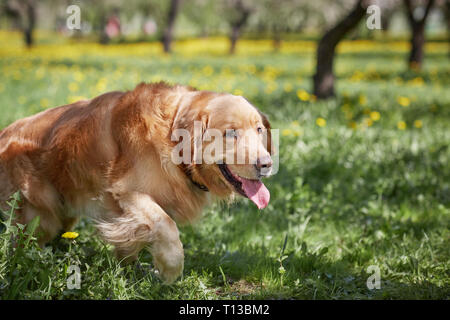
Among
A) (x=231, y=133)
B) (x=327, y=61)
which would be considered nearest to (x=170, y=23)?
(x=327, y=61)

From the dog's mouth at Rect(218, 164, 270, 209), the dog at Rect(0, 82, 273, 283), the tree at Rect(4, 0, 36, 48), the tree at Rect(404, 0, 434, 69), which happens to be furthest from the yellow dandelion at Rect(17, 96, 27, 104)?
the tree at Rect(4, 0, 36, 48)

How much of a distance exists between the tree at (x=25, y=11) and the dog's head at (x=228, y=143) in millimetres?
27105

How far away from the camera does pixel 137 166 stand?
254 cm


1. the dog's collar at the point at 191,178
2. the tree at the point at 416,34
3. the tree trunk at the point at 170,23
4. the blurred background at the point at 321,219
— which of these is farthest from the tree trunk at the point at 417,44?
the dog's collar at the point at 191,178

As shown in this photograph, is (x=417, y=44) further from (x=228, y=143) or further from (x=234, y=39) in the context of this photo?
(x=228, y=143)

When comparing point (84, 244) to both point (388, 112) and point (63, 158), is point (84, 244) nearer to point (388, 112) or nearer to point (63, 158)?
point (63, 158)

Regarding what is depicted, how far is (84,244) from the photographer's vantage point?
3.03m

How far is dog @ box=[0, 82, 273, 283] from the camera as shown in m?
2.44

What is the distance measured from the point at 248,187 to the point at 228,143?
28 cm

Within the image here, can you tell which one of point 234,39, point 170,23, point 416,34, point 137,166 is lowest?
point 137,166

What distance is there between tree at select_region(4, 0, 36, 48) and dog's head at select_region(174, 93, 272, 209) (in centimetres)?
2710

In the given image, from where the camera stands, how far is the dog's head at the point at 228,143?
2420 mm

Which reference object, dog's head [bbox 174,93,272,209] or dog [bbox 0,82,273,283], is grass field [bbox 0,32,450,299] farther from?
dog's head [bbox 174,93,272,209]

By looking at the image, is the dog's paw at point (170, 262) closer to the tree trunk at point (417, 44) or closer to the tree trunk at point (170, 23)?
the tree trunk at point (417, 44)
